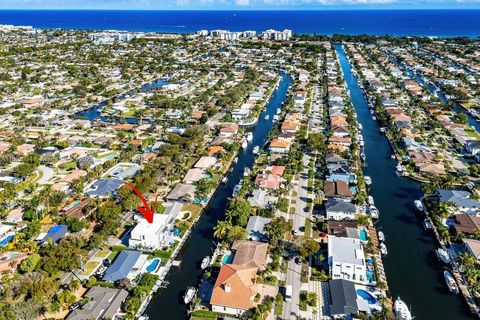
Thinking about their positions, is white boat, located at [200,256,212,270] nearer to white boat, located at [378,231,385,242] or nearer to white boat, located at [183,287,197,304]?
white boat, located at [183,287,197,304]

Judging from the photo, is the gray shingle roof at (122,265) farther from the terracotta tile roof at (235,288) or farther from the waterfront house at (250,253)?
the waterfront house at (250,253)

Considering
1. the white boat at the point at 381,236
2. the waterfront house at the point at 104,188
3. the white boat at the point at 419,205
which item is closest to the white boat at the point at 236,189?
the waterfront house at the point at 104,188

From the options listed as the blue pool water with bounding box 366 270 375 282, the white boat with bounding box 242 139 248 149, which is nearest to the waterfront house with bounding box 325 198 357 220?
the blue pool water with bounding box 366 270 375 282

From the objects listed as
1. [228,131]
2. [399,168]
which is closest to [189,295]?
[399,168]

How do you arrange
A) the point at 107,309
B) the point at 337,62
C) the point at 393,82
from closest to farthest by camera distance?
the point at 107,309 → the point at 393,82 → the point at 337,62

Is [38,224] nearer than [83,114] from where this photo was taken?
Yes

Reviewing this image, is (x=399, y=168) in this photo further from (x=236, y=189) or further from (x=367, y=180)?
(x=236, y=189)

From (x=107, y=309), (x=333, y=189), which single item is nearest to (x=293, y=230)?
(x=333, y=189)

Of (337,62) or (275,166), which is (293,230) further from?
(337,62)
